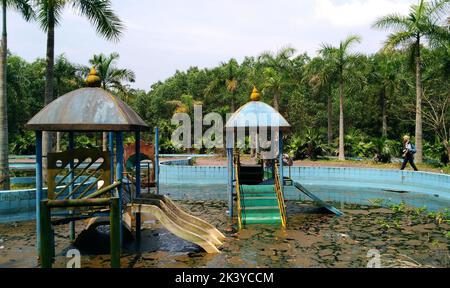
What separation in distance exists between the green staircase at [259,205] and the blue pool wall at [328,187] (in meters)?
4.99

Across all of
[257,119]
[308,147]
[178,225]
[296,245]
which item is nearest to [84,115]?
[178,225]

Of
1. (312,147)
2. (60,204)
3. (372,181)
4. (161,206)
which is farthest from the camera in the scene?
(312,147)

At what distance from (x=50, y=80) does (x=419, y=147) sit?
19514 mm

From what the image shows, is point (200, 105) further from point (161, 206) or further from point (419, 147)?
point (161, 206)

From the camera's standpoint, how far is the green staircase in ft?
39.9

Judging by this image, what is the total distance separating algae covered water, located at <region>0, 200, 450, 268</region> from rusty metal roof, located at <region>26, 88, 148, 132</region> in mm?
2729

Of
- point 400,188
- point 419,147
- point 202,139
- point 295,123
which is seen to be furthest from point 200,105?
point 400,188

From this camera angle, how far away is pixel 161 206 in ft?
31.2

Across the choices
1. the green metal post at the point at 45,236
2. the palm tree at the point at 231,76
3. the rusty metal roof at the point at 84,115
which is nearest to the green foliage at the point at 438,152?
the palm tree at the point at 231,76

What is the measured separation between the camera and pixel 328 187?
2139cm

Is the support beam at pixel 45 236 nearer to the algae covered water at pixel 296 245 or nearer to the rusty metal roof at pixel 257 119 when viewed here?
the algae covered water at pixel 296 245

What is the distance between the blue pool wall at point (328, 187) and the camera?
14070 millimetres

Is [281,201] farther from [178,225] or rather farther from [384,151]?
[384,151]

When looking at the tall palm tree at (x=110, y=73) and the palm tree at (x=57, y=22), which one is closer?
the palm tree at (x=57, y=22)
